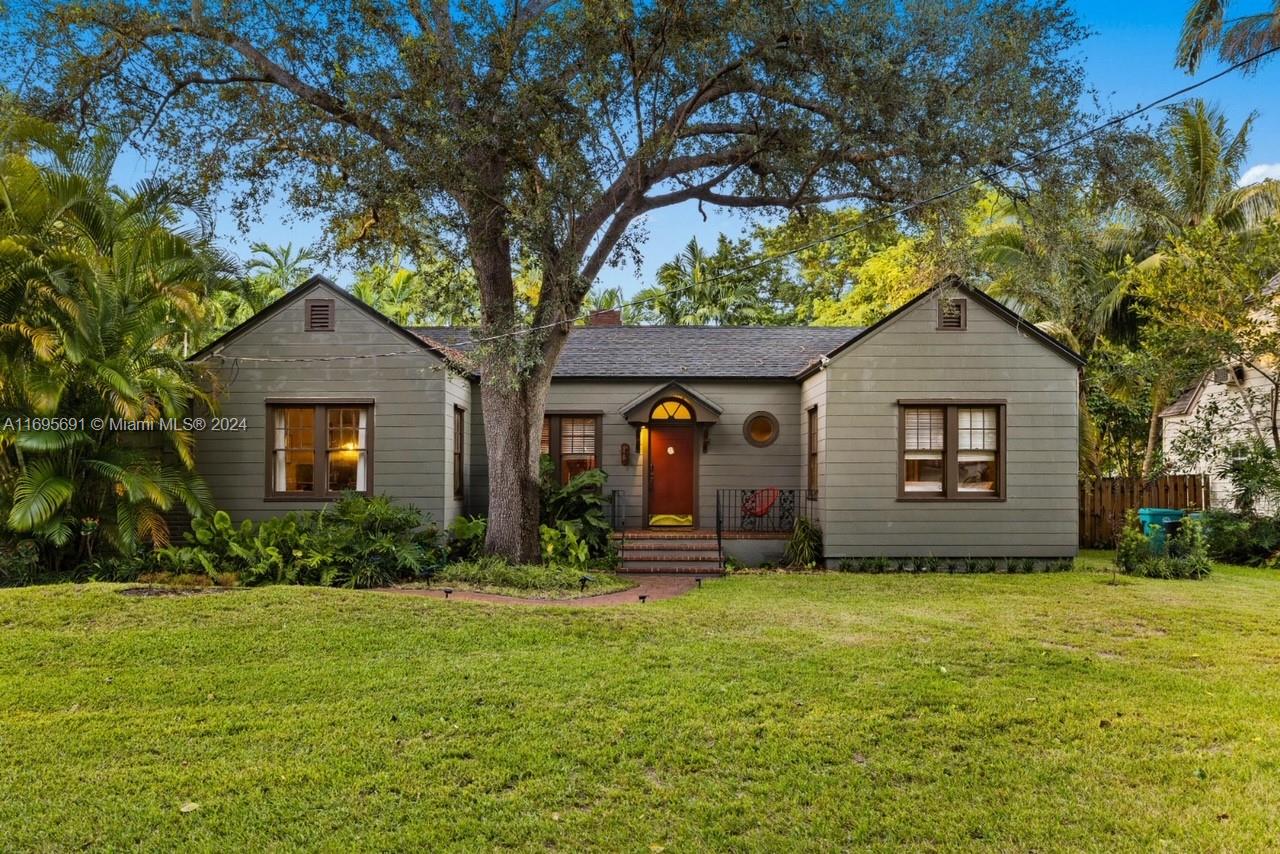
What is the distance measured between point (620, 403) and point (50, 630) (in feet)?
30.4

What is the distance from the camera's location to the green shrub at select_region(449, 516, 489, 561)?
506 inches

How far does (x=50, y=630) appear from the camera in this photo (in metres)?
7.67

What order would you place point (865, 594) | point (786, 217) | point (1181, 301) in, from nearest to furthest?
point (865, 594), point (786, 217), point (1181, 301)

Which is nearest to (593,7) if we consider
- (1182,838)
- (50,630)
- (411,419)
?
(411,419)

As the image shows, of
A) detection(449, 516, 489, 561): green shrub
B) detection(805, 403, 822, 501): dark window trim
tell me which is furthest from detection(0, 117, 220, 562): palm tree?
detection(805, 403, 822, 501): dark window trim

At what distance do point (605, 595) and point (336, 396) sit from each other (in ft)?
18.2

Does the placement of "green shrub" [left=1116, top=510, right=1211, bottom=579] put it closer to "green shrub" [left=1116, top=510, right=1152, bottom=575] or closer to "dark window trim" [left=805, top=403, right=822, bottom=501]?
"green shrub" [left=1116, top=510, right=1152, bottom=575]

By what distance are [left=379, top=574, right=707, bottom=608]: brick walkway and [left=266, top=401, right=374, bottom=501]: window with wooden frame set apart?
3.04m

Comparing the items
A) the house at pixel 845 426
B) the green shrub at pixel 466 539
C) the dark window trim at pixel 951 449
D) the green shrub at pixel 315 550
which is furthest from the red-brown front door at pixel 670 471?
the green shrub at pixel 315 550

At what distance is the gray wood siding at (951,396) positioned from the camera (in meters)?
13.4

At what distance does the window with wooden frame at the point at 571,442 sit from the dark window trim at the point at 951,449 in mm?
5128

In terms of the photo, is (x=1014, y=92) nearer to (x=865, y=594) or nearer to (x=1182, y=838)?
(x=865, y=594)

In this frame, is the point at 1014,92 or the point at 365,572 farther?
the point at 365,572

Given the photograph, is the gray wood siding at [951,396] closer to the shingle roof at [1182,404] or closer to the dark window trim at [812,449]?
the dark window trim at [812,449]
